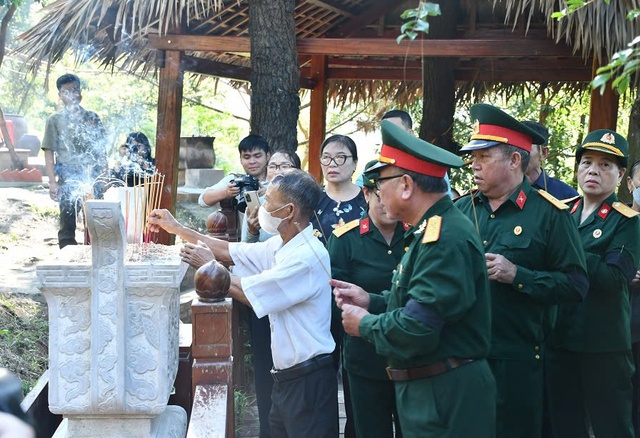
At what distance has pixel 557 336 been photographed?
364cm

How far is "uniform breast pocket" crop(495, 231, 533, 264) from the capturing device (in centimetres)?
313

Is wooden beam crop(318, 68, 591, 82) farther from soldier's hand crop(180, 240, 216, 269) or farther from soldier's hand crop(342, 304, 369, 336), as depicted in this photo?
soldier's hand crop(342, 304, 369, 336)

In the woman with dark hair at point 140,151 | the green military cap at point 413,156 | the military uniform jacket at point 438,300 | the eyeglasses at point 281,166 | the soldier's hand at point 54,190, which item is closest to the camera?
the military uniform jacket at point 438,300

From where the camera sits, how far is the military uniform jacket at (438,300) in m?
2.43

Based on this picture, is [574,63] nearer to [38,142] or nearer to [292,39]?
[292,39]

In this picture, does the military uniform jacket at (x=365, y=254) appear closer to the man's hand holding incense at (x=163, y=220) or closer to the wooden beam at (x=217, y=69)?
the man's hand holding incense at (x=163, y=220)

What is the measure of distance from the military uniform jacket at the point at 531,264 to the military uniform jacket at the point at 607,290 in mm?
441

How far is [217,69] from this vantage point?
25.5ft

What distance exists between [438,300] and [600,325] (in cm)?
146

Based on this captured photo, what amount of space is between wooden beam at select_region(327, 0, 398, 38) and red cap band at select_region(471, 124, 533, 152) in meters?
5.60

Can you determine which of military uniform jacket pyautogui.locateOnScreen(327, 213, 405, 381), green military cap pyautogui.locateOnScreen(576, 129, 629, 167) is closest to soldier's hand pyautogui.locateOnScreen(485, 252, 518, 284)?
military uniform jacket pyautogui.locateOnScreen(327, 213, 405, 381)

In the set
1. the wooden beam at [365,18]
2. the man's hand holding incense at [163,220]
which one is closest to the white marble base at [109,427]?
the man's hand holding incense at [163,220]

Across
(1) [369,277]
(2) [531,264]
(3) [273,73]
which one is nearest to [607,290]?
(2) [531,264]

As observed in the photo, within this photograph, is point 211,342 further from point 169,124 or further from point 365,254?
point 169,124
